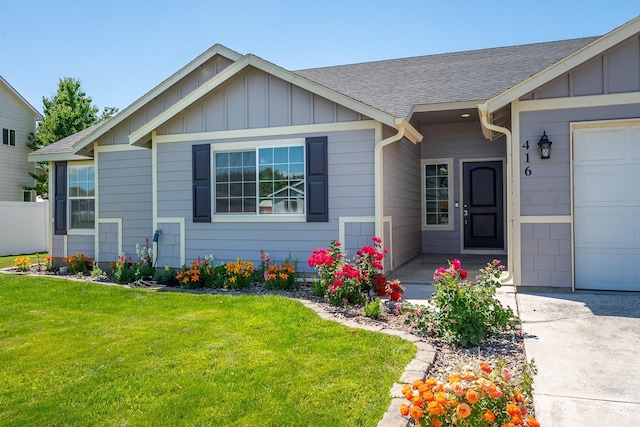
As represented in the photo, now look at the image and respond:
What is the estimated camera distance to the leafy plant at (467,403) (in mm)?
1997

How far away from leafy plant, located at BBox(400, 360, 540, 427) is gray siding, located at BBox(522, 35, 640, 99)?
15.2 feet

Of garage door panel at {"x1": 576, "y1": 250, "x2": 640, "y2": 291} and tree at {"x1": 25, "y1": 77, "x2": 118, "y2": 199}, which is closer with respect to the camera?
garage door panel at {"x1": 576, "y1": 250, "x2": 640, "y2": 291}

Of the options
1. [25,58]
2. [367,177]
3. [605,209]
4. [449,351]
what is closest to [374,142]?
[367,177]

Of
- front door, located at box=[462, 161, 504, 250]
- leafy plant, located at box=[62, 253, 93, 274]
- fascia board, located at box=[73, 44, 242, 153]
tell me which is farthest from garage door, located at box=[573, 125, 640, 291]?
leafy plant, located at box=[62, 253, 93, 274]

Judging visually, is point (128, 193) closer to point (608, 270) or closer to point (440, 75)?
point (440, 75)

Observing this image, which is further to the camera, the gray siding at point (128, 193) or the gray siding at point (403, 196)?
the gray siding at point (128, 193)

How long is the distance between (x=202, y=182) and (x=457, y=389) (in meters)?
5.92

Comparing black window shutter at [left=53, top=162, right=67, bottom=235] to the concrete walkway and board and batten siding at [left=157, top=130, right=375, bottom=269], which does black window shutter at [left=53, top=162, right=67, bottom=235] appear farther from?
the concrete walkway

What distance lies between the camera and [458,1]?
30.2 ft

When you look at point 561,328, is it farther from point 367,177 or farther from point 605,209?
point 367,177

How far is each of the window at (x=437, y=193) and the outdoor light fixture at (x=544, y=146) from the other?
4020 millimetres

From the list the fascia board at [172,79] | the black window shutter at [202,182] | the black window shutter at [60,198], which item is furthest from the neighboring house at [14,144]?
the black window shutter at [202,182]

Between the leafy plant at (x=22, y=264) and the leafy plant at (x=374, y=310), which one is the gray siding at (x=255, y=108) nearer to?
the leafy plant at (x=374, y=310)

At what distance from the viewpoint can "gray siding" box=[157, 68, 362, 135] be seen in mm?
6723
